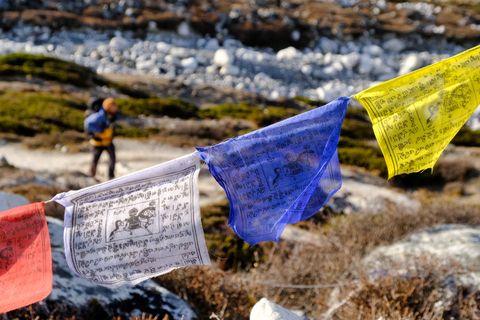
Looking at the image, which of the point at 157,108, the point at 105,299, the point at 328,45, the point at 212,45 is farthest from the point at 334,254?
the point at 328,45

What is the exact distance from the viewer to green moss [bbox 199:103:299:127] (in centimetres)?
2264

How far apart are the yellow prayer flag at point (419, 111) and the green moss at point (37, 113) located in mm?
15075

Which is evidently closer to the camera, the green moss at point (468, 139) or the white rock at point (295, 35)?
the green moss at point (468, 139)

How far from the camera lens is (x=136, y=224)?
446 centimetres

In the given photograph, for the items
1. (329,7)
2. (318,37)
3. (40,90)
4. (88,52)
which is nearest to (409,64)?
(318,37)

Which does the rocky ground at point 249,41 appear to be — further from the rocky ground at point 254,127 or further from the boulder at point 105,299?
the boulder at point 105,299

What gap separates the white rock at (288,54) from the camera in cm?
3642

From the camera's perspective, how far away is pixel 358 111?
2614 cm

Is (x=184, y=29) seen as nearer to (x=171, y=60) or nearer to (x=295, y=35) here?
(x=171, y=60)

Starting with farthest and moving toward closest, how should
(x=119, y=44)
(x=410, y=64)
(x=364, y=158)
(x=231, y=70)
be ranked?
(x=410, y=64) → (x=119, y=44) → (x=231, y=70) → (x=364, y=158)

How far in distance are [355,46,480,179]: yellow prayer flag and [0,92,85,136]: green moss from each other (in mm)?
15075

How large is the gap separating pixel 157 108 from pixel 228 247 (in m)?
13.2

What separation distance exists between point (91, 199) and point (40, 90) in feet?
63.7

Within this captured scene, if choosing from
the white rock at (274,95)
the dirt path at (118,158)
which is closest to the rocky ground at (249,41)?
the white rock at (274,95)
